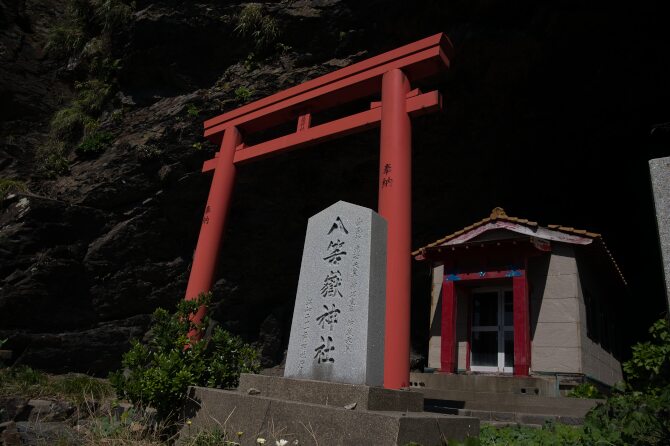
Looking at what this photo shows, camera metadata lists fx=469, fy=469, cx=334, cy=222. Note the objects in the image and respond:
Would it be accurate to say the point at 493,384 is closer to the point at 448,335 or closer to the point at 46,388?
the point at 448,335

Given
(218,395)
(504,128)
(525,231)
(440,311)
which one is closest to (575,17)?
(504,128)

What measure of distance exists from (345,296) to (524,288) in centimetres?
485

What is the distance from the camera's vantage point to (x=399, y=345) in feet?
19.3

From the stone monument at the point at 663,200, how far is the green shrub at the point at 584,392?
517 centimetres

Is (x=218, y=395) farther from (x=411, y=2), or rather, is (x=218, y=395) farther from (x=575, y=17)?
(x=575, y=17)

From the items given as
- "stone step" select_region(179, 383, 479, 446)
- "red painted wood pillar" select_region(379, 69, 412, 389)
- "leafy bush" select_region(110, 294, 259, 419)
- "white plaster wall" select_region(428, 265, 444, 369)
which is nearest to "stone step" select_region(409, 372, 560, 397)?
"white plaster wall" select_region(428, 265, 444, 369)

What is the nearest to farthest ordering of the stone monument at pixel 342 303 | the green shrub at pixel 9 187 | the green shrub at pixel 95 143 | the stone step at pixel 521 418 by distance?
1. the stone monument at pixel 342 303
2. the stone step at pixel 521 418
3. the green shrub at pixel 9 187
4. the green shrub at pixel 95 143

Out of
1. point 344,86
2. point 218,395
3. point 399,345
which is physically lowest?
point 218,395

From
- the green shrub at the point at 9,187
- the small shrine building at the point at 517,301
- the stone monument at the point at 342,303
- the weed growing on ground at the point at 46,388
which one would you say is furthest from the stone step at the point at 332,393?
the green shrub at the point at 9,187

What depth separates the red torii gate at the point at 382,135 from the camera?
6102mm

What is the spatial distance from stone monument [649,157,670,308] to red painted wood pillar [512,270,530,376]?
5.55m

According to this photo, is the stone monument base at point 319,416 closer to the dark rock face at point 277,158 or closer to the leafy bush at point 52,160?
the dark rock face at point 277,158

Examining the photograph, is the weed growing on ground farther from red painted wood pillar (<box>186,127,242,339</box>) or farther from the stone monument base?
the stone monument base

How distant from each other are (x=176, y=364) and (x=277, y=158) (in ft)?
22.8
